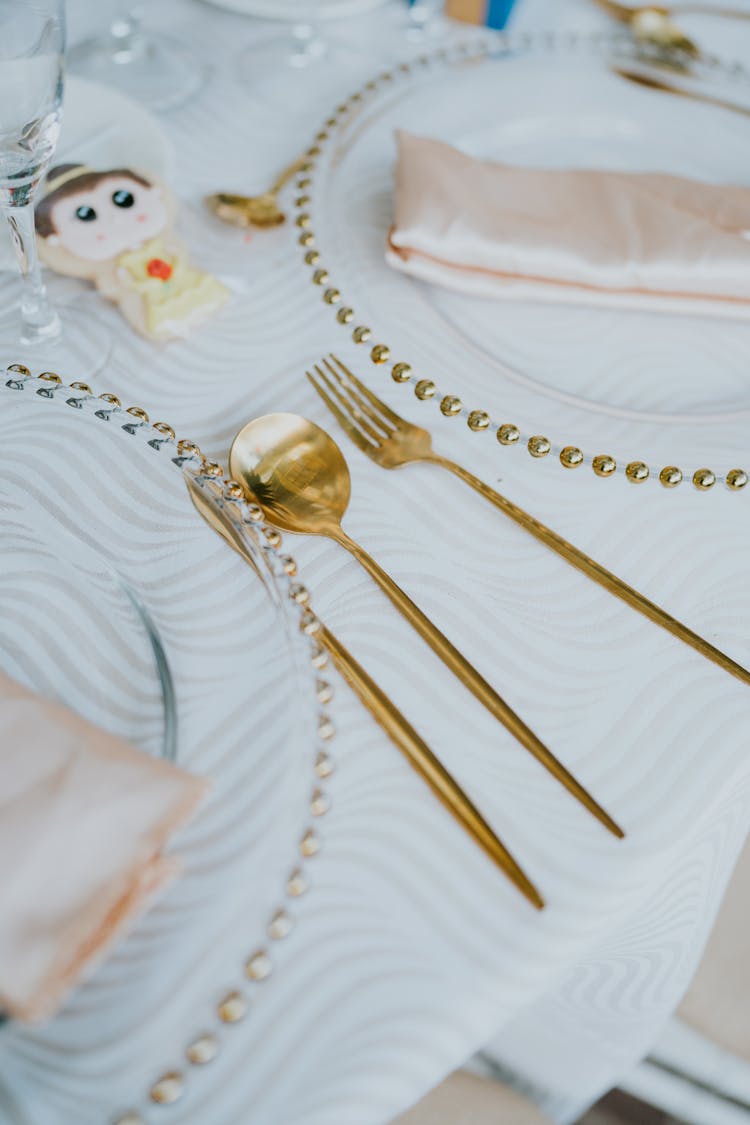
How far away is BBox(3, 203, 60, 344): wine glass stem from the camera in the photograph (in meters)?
0.51

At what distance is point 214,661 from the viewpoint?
43 centimetres

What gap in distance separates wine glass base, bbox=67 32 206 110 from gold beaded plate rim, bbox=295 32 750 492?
0.42ft

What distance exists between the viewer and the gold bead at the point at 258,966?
0.34 meters

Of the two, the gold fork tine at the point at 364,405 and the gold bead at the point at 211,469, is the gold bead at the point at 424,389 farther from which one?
the gold bead at the point at 211,469

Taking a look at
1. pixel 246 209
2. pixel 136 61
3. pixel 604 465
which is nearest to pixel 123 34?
pixel 136 61

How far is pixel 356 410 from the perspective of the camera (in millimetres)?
546

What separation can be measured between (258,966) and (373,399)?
321 millimetres

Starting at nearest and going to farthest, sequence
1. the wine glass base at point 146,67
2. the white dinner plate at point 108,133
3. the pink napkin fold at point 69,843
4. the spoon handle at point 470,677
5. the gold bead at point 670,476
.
Answer: the pink napkin fold at point 69,843, the spoon handle at point 470,677, the gold bead at point 670,476, the white dinner plate at point 108,133, the wine glass base at point 146,67

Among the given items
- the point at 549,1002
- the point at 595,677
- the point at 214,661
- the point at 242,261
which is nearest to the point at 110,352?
the point at 242,261

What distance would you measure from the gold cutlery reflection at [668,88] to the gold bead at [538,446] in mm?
427

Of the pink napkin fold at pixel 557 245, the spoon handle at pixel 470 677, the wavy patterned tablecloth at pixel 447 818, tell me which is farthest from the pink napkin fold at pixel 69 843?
the pink napkin fold at pixel 557 245

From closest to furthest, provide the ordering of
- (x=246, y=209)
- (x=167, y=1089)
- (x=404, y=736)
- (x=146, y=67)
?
(x=167, y=1089), (x=404, y=736), (x=246, y=209), (x=146, y=67)

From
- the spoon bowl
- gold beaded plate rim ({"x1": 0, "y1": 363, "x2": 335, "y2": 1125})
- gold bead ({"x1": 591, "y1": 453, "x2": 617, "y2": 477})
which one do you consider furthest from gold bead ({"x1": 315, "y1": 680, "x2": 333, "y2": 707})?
gold bead ({"x1": 591, "y1": 453, "x2": 617, "y2": 477})

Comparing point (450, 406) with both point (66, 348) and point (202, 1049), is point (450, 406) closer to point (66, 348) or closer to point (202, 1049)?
point (66, 348)
